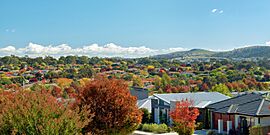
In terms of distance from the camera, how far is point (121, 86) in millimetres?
21828

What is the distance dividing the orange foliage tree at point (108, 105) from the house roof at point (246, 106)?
434 inches

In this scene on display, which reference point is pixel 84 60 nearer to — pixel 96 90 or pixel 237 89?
pixel 237 89

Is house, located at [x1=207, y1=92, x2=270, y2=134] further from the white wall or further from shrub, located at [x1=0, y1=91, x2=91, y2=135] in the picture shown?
shrub, located at [x1=0, y1=91, x2=91, y2=135]

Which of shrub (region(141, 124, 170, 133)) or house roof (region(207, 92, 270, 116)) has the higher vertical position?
house roof (region(207, 92, 270, 116))

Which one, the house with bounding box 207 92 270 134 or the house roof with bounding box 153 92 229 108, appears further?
the house roof with bounding box 153 92 229 108

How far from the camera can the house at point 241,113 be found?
28.1 m

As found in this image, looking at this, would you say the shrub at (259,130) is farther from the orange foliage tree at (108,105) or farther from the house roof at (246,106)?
the orange foliage tree at (108,105)

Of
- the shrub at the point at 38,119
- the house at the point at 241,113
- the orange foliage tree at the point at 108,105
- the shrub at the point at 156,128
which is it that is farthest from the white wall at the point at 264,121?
the shrub at the point at 38,119

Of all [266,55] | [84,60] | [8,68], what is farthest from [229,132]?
[266,55]

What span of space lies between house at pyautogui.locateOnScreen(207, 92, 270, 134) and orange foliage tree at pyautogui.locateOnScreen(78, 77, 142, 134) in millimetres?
10868

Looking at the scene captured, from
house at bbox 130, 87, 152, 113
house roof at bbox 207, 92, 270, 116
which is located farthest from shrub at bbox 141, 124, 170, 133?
house at bbox 130, 87, 152, 113

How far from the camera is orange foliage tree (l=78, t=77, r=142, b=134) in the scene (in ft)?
68.1

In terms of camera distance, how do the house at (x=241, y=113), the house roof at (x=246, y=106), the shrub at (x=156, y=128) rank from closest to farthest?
the house at (x=241, y=113)
the house roof at (x=246, y=106)
the shrub at (x=156, y=128)

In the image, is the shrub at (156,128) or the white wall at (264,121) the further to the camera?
the shrub at (156,128)
